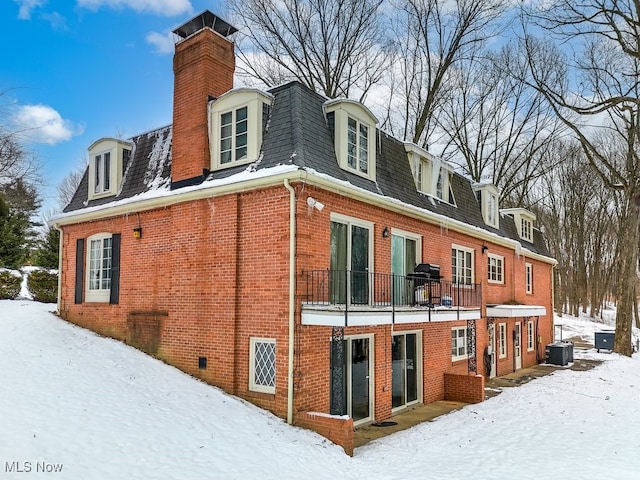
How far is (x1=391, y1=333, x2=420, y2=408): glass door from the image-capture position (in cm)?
1202

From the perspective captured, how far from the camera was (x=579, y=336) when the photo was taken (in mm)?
34094

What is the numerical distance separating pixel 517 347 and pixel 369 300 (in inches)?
484

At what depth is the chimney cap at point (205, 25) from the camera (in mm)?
11227

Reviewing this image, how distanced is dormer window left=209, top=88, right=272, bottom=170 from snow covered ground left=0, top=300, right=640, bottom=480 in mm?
4781

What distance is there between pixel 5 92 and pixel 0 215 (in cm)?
948

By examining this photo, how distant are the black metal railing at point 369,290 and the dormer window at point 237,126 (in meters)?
2.91

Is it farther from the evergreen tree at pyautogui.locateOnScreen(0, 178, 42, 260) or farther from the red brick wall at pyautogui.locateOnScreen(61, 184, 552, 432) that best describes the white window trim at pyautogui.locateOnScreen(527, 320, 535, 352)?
the evergreen tree at pyautogui.locateOnScreen(0, 178, 42, 260)

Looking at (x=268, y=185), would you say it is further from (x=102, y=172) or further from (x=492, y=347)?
(x=492, y=347)

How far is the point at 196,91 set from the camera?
11.0 m

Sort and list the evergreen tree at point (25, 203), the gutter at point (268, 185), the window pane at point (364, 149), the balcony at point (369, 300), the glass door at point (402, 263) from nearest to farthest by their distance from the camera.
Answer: the balcony at point (369, 300), the gutter at point (268, 185), the window pane at point (364, 149), the glass door at point (402, 263), the evergreen tree at point (25, 203)

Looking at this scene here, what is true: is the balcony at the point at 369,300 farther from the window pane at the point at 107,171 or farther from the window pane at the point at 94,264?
the window pane at the point at 107,171

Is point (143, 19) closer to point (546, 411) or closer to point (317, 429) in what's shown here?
point (317, 429)

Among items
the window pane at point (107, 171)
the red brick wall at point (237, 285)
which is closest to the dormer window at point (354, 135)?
the red brick wall at point (237, 285)

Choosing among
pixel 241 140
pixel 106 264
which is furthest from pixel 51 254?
pixel 241 140
